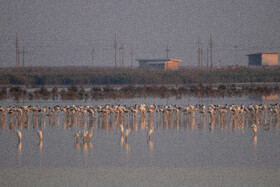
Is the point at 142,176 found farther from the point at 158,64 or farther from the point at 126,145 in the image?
the point at 158,64

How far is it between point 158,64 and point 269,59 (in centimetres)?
1712

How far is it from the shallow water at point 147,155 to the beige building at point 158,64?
55.5 meters

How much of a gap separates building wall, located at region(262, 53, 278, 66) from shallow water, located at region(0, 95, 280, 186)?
58.9 meters

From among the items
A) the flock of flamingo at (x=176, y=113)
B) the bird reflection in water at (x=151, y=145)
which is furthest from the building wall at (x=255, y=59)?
the bird reflection in water at (x=151, y=145)

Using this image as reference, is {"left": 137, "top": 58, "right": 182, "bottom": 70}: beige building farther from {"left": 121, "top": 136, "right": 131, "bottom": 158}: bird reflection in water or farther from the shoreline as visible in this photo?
the shoreline

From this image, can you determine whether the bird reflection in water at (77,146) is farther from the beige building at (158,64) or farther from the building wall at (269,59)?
the building wall at (269,59)

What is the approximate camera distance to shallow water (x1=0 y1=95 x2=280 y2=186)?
1199 cm

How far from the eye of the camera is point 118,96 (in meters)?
37.8

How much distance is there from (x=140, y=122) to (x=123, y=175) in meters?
9.42

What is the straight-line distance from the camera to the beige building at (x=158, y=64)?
7629cm

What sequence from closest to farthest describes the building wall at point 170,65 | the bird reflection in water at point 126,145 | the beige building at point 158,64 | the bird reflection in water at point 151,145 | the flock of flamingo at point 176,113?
1. the bird reflection in water at point 126,145
2. the bird reflection in water at point 151,145
3. the flock of flamingo at point 176,113
4. the building wall at point 170,65
5. the beige building at point 158,64

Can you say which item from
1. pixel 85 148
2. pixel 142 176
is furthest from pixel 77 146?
pixel 142 176

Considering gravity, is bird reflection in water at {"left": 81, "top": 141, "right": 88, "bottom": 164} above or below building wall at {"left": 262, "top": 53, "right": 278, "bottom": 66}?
below

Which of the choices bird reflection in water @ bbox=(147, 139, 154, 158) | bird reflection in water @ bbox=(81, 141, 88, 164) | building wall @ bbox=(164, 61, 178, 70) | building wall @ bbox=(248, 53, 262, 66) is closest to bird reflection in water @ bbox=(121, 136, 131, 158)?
bird reflection in water @ bbox=(147, 139, 154, 158)
